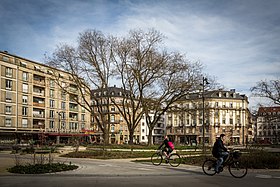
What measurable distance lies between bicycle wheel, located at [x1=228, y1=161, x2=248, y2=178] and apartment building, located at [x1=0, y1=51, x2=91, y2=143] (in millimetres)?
43615

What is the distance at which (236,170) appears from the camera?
46.6 feet

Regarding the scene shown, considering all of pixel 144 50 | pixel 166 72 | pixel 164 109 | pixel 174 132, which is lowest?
pixel 174 132

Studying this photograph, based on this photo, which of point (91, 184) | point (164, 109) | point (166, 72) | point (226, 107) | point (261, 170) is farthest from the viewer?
point (226, 107)

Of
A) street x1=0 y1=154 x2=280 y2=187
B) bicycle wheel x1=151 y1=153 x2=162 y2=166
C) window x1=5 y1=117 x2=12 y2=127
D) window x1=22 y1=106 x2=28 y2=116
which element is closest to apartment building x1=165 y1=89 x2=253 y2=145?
window x1=22 y1=106 x2=28 y2=116

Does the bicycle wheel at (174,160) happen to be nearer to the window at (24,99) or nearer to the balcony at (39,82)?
the window at (24,99)

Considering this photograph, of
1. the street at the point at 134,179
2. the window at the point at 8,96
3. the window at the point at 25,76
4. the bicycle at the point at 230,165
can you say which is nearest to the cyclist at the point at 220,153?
the bicycle at the point at 230,165

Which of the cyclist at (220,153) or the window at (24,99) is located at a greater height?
the window at (24,99)

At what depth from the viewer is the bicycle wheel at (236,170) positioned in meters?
13.9

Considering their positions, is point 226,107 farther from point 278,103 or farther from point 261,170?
point 261,170

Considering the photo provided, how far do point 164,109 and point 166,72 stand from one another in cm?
570

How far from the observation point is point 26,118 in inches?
2638

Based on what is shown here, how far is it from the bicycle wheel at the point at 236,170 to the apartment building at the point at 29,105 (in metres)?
43.6

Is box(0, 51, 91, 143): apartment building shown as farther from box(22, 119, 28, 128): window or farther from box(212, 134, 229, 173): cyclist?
box(212, 134, 229, 173): cyclist

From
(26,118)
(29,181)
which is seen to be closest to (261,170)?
(29,181)
